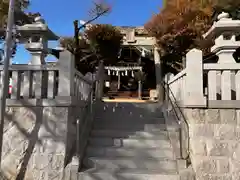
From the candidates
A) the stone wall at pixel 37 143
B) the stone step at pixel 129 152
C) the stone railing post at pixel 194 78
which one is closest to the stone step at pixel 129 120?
the stone step at pixel 129 152

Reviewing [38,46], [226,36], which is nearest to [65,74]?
[38,46]

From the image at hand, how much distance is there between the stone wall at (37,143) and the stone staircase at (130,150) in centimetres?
56

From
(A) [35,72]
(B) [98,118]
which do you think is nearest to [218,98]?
(B) [98,118]

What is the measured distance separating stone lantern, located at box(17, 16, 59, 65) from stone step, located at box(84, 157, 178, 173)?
103 inches

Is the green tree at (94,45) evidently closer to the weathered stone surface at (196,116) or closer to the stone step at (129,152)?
the stone step at (129,152)

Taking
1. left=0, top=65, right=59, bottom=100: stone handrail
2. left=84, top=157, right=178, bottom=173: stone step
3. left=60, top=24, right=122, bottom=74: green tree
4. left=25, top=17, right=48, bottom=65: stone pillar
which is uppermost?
left=60, top=24, right=122, bottom=74: green tree

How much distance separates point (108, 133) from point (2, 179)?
7.92 ft

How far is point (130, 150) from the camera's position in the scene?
19.0ft

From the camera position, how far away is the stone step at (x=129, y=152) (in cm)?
563

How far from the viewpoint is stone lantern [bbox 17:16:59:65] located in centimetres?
605

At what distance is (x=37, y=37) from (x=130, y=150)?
3363 mm

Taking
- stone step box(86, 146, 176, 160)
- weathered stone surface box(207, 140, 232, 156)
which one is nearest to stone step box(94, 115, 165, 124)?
stone step box(86, 146, 176, 160)

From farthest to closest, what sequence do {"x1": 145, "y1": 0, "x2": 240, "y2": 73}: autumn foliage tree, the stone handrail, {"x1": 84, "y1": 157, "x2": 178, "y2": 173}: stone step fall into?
{"x1": 145, "y1": 0, "x2": 240, "y2": 73}: autumn foliage tree
the stone handrail
{"x1": 84, "y1": 157, "x2": 178, "y2": 173}: stone step

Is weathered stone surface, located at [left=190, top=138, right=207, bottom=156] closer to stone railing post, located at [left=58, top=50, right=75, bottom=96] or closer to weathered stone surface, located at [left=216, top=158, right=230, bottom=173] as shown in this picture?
weathered stone surface, located at [left=216, top=158, right=230, bottom=173]
